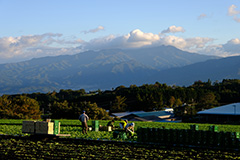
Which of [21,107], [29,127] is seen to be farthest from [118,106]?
[29,127]

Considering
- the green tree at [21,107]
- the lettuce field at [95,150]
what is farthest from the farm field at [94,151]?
the green tree at [21,107]

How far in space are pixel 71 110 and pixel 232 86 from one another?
346 feet

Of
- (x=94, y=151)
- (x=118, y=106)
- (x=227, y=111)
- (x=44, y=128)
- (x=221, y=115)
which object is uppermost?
(x=118, y=106)

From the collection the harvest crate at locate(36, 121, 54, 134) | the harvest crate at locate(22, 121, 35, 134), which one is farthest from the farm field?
the harvest crate at locate(22, 121, 35, 134)

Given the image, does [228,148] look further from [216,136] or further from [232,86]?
[232,86]

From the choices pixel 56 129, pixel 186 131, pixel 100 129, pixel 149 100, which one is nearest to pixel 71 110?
pixel 100 129

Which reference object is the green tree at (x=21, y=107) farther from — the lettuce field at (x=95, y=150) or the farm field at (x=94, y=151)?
the farm field at (x=94, y=151)

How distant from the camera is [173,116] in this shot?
12344 cm

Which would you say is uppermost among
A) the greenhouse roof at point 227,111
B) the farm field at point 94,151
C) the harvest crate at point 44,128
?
the greenhouse roof at point 227,111

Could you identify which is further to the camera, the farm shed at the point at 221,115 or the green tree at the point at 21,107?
the farm shed at the point at 221,115

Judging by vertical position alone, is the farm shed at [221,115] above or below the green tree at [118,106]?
below

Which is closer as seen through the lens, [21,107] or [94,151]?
[94,151]

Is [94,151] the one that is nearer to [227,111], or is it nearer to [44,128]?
[44,128]

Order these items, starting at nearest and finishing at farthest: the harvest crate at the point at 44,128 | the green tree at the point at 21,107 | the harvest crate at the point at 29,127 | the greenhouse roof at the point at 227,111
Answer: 1. the harvest crate at the point at 44,128
2. the harvest crate at the point at 29,127
3. the green tree at the point at 21,107
4. the greenhouse roof at the point at 227,111
